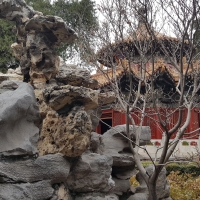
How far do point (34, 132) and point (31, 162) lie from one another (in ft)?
1.02

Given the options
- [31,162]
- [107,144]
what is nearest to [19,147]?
[31,162]

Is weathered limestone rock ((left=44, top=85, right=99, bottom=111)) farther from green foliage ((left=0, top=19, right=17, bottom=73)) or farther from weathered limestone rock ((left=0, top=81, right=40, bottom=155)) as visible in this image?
green foliage ((left=0, top=19, right=17, bottom=73))

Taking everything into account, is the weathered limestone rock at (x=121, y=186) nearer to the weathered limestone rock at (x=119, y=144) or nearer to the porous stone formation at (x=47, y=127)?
the porous stone formation at (x=47, y=127)

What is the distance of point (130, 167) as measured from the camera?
3979 millimetres

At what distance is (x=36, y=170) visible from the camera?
A: 2184 millimetres

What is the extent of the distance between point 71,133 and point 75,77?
939 mm

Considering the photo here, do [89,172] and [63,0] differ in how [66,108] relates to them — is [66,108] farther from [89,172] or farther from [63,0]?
[63,0]

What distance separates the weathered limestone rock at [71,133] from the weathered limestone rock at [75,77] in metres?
0.69

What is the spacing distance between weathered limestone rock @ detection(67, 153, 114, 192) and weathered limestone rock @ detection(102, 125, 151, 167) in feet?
3.01

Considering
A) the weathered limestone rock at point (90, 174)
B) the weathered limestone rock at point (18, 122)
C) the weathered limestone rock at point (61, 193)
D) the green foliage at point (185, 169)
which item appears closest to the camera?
the weathered limestone rock at point (18, 122)

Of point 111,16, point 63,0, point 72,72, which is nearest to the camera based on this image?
point 72,72

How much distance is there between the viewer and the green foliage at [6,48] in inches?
499

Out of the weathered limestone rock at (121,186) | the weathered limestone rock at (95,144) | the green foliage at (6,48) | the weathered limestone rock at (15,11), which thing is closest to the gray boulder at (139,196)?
the weathered limestone rock at (121,186)

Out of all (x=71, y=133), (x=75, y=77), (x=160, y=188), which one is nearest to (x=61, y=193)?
(x=71, y=133)
